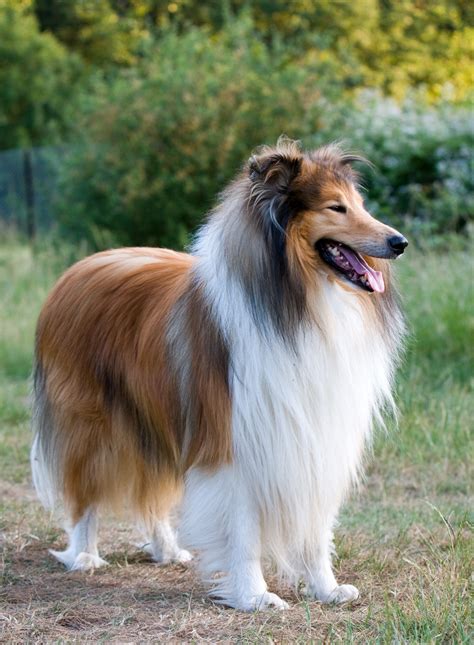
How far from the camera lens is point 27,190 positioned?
19.2 meters

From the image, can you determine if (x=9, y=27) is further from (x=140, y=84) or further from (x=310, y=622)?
(x=310, y=622)

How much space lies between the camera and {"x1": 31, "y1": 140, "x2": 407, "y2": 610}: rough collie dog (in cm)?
420

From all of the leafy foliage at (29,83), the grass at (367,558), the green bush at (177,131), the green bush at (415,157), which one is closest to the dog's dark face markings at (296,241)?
the grass at (367,558)

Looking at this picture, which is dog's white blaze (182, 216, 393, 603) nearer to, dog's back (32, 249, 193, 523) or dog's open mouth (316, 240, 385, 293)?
dog's open mouth (316, 240, 385, 293)

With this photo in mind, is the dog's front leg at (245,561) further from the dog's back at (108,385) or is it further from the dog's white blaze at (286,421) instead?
the dog's back at (108,385)

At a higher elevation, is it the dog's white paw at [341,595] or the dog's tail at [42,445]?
the dog's tail at [42,445]

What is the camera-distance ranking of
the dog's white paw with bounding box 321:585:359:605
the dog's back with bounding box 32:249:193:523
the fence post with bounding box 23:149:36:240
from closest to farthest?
the dog's white paw with bounding box 321:585:359:605 < the dog's back with bounding box 32:249:193:523 < the fence post with bounding box 23:149:36:240

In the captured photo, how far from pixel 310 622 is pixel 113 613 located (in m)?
0.84

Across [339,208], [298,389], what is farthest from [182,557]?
[339,208]

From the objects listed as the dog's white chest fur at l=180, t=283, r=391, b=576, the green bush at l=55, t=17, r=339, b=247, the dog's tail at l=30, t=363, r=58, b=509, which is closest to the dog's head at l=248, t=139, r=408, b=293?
the dog's white chest fur at l=180, t=283, r=391, b=576

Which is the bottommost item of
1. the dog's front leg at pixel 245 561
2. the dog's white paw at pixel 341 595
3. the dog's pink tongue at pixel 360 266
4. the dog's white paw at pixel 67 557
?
the dog's white paw at pixel 67 557

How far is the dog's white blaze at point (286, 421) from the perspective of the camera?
4234 mm

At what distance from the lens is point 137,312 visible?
491 centimetres

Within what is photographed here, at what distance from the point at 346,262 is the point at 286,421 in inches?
26.3
